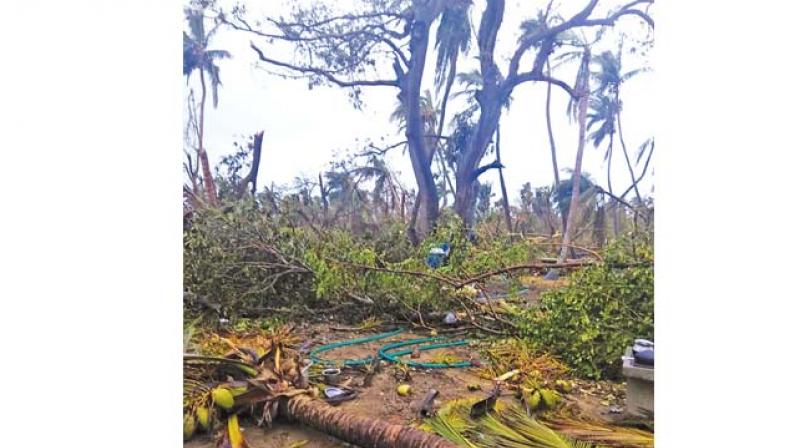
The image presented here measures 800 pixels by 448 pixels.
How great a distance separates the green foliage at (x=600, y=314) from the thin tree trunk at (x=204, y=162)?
128cm

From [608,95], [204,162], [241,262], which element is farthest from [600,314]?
[204,162]

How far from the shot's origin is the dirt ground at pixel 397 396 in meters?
2.11

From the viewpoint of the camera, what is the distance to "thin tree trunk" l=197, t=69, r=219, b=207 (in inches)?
94.9

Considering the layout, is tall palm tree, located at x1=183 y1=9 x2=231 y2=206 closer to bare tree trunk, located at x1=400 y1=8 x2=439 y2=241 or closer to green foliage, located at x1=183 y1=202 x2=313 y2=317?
green foliage, located at x1=183 y1=202 x2=313 y2=317

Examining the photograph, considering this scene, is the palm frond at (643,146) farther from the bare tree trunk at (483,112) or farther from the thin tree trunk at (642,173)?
the bare tree trunk at (483,112)

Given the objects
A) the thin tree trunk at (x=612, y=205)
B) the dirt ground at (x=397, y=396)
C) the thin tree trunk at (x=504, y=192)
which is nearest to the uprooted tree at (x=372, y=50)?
the thin tree trunk at (x=504, y=192)

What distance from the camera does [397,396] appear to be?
2.21 metres

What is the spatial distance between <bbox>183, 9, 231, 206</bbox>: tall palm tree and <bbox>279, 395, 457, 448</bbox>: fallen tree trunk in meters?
1.00

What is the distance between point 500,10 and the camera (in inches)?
86.9

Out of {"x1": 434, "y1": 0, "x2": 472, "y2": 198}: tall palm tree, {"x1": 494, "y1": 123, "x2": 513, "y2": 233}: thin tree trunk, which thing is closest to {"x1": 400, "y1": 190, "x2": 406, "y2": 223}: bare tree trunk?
{"x1": 434, "y1": 0, "x2": 472, "y2": 198}: tall palm tree
